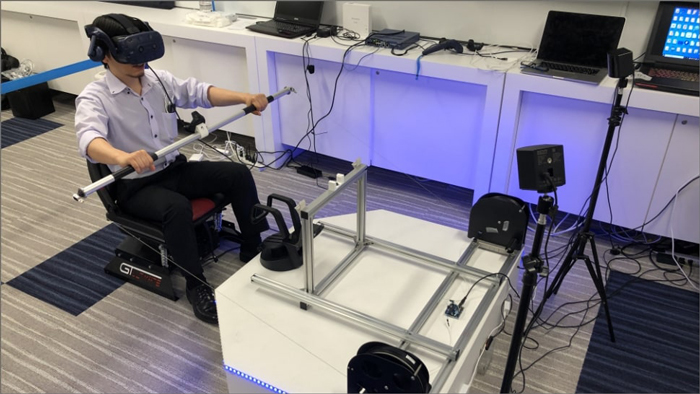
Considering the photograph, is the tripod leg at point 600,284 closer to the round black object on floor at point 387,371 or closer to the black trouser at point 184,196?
the round black object on floor at point 387,371

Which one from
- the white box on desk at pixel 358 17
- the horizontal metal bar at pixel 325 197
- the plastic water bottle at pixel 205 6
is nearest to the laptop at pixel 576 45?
the white box on desk at pixel 358 17

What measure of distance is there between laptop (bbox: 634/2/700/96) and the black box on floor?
4.20m

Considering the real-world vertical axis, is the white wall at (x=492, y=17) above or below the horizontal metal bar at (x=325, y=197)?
above

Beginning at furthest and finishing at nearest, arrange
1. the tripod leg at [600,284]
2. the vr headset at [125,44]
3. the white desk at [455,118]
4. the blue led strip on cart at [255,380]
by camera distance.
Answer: the white desk at [455,118], the tripod leg at [600,284], the vr headset at [125,44], the blue led strip on cart at [255,380]

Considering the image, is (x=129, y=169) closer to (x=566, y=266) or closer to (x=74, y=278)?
(x=74, y=278)

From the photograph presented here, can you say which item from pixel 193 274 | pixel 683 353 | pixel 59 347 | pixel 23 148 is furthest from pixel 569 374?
pixel 23 148

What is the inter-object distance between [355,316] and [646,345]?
1328 millimetres

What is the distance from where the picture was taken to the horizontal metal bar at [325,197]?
5.48 ft

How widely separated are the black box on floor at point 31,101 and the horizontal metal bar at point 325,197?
3.47 meters

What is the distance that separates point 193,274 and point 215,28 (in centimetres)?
179

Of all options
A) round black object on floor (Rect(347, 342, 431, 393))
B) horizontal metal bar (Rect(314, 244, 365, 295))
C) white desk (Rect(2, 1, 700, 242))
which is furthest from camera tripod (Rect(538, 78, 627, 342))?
round black object on floor (Rect(347, 342, 431, 393))

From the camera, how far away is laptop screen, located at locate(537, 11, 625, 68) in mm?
2641

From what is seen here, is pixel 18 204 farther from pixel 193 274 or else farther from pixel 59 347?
pixel 193 274

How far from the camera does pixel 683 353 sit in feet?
7.25
